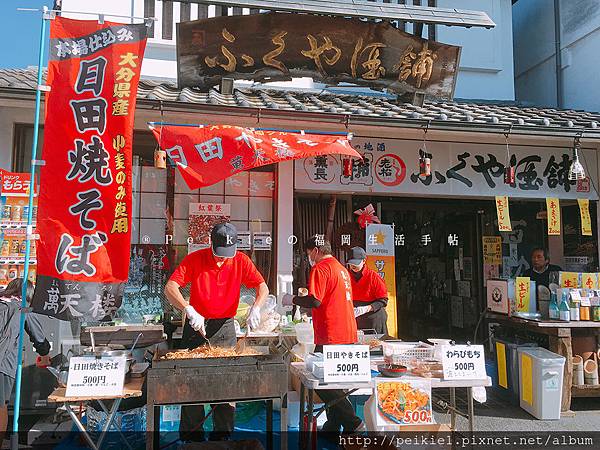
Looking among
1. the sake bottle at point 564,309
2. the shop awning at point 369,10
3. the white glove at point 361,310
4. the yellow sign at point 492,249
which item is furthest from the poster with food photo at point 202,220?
the yellow sign at point 492,249

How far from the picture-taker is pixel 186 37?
667 centimetres

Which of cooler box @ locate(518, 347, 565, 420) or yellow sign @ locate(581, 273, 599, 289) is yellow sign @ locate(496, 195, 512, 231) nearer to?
yellow sign @ locate(581, 273, 599, 289)

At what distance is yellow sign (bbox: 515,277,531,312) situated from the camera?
22.6ft

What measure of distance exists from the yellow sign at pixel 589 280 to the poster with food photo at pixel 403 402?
3888mm

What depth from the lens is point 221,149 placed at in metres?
5.82

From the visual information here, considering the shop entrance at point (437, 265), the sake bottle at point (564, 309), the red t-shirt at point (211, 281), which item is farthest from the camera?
the shop entrance at point (437, 265)

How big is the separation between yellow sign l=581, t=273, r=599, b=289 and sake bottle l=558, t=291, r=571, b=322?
459mm

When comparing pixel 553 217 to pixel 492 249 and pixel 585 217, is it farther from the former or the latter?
pixel 492 249

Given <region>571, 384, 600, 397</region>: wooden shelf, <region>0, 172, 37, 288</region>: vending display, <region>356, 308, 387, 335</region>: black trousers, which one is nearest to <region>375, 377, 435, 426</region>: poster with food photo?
<region>356, 308, 387, 335</region>: black trousers

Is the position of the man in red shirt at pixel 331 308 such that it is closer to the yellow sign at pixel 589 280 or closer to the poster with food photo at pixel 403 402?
the poster with food photo at pixel 403 402

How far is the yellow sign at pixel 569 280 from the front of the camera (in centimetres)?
673

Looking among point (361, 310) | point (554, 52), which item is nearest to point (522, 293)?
point (361, 310)

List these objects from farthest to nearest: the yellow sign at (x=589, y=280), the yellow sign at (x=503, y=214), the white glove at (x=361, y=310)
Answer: the yellow sign at (x=503, y=214)
the yellow sign at (x=589, y=280)
the white glove at (x=361, y=310)

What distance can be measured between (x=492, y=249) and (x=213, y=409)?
7385 millimetres
